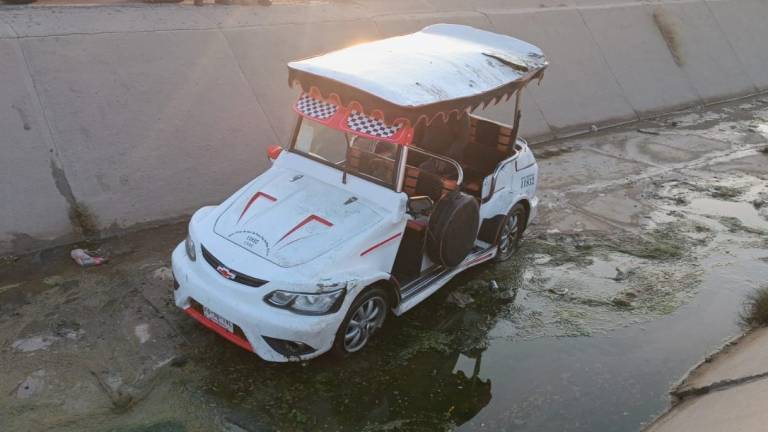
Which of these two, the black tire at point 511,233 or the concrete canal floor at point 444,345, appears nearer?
the concrete canal floor at point 444,345

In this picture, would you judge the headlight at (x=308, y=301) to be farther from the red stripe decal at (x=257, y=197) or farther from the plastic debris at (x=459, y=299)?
the plastic debris at (x=459, y=299)

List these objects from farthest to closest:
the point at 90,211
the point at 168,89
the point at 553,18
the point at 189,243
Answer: the point at 553,18
the point at 168,89
the point at 90,211
the point at 189,243

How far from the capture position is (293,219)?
18.4 ft

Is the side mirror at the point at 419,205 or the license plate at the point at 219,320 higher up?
the side mirror at the point at 419,205

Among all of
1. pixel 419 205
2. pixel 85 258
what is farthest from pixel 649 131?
pixel 85 258

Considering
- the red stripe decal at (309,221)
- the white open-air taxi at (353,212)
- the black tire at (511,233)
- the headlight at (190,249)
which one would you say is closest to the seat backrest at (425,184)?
the white open-air taxi at (353,212)

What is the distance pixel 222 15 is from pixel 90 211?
4070 millimetres

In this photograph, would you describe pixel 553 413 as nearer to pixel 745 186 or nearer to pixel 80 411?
pixel 80 411

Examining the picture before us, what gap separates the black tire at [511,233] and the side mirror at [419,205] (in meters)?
Result: 1.56

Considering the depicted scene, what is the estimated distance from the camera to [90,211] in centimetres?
756

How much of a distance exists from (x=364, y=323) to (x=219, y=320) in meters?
1.26

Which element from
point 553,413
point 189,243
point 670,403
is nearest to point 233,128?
point 189,243

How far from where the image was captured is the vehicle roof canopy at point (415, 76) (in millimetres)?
5551

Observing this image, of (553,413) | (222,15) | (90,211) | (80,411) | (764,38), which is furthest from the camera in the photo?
(764,38)
